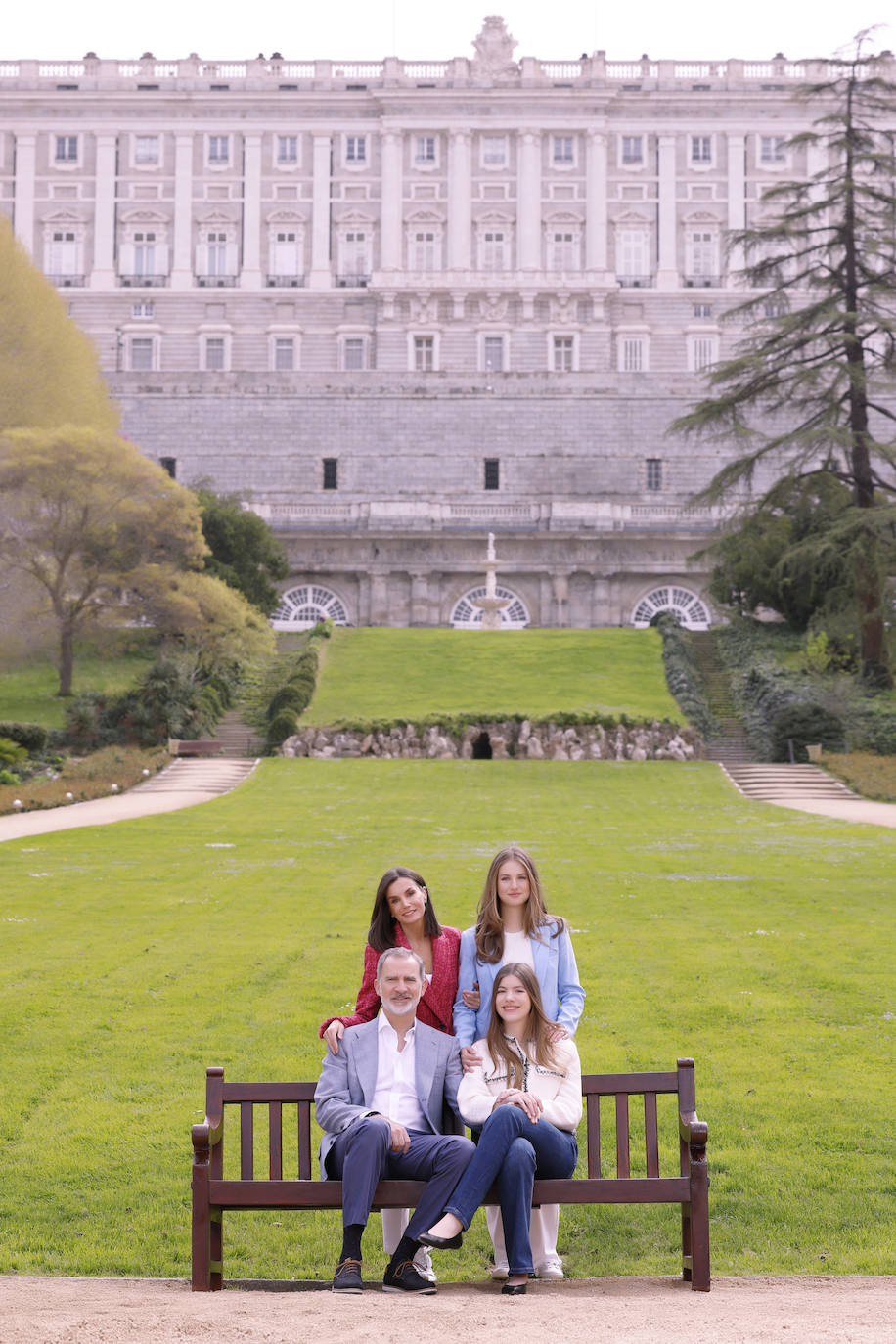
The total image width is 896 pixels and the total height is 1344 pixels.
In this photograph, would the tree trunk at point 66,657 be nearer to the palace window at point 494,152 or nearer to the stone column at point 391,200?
the stone column at point 391,200

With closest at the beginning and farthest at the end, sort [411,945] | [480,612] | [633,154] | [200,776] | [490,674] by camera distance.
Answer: [411,945] < [200,776] < [490,674] < [480,612] < [633,154]

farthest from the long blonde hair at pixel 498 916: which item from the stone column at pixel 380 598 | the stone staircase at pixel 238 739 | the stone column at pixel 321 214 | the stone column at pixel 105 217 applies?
the stone column at pixel 105 217

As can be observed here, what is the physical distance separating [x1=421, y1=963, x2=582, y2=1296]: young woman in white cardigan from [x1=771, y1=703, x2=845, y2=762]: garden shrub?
25496 mm

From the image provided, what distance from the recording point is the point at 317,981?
11.4 meters

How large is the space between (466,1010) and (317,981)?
4.41 metres

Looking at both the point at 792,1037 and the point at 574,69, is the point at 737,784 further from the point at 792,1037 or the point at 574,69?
the point at 574,69

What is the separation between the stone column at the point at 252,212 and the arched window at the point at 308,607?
25.7 m

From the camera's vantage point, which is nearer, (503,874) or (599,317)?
(503,874)

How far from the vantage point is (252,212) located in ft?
230

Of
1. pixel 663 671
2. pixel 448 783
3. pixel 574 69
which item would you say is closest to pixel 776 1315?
pixel 448 783

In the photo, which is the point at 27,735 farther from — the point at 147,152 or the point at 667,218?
the point at 667,218

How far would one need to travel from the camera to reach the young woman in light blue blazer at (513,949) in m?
7.21

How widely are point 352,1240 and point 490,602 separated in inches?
1541

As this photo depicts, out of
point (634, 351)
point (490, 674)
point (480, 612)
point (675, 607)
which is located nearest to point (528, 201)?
point (634, 351)
